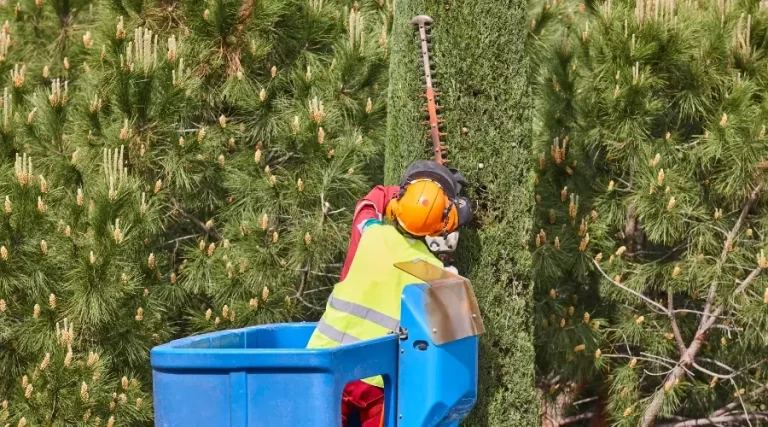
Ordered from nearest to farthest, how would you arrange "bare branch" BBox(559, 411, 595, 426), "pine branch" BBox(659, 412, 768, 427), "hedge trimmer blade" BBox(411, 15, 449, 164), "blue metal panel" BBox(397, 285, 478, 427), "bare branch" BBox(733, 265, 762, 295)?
"blue metal panel" BBox(397, 285, 478, 427)
"hedge trimmer blade" BBox(411, 15, 449, 164)
"bare branch" BBox(733, 265, 762, 295)
"pine branch" BBox(659, 412, 768, 427)
"bare branch" BBox(559, 411, 595, 426)

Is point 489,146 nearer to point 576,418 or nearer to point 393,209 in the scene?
point 393,209

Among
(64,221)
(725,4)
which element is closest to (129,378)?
(64,221)

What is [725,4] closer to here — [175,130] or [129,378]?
[175,130]

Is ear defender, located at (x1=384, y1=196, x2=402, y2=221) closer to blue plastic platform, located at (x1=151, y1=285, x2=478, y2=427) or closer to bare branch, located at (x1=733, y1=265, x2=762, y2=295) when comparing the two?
blue plastic platform, located at (x1=151, y1=285, x2=478, y2=427)

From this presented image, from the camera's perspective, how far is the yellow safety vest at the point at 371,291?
12.1ft

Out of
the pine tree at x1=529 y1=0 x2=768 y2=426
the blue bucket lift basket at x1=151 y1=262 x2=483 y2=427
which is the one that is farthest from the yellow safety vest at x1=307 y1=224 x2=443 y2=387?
the pine tree at x1=529 y1=0 x2=768 y2=426

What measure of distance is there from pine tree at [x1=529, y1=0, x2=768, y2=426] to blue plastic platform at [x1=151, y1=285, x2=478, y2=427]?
237 centimetres

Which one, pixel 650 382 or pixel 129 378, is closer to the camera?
pixel 129 378

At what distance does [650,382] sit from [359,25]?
2866mm

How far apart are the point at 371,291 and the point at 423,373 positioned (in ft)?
1.31

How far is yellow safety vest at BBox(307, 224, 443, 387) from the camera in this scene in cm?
368

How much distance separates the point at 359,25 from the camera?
5758 millimetres

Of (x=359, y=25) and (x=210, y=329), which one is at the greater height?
(x=359, y=25)

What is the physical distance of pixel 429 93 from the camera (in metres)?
4.57
